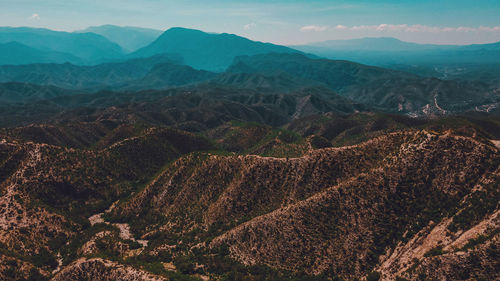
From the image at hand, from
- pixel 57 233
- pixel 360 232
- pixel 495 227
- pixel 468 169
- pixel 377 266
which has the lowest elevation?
pixel 57 233

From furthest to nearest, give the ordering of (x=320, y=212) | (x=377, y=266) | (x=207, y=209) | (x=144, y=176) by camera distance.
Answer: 1. (x=144, y=176)
2. (x=207, y=209)
3. (x=320, y=212)
4. (x=377, y=266)

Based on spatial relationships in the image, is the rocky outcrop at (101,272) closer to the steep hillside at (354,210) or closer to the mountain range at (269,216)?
the mountain range at (269,216)

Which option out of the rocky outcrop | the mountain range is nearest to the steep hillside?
the mountain range

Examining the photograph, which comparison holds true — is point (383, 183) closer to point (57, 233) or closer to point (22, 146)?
point (57, 233)

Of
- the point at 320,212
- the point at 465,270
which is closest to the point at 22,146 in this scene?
the point at 320,212

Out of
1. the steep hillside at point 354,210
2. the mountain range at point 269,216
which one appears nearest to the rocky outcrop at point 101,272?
the mountain range at point 269,216

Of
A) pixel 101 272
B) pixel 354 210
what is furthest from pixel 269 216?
pixel 101 272

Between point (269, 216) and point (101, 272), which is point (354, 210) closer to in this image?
point (269, 216)

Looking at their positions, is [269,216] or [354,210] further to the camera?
[269,216]

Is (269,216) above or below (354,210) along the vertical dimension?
below

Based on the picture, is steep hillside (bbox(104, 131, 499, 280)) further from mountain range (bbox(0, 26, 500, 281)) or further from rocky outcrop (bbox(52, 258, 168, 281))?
rocky outcrop (bbox(52, 258, 168, 281))

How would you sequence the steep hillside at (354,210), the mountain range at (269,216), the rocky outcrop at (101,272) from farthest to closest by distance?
the steep hillside at (354,210), the mountain range at (269,216), the rocky outcrop at (101,272)
